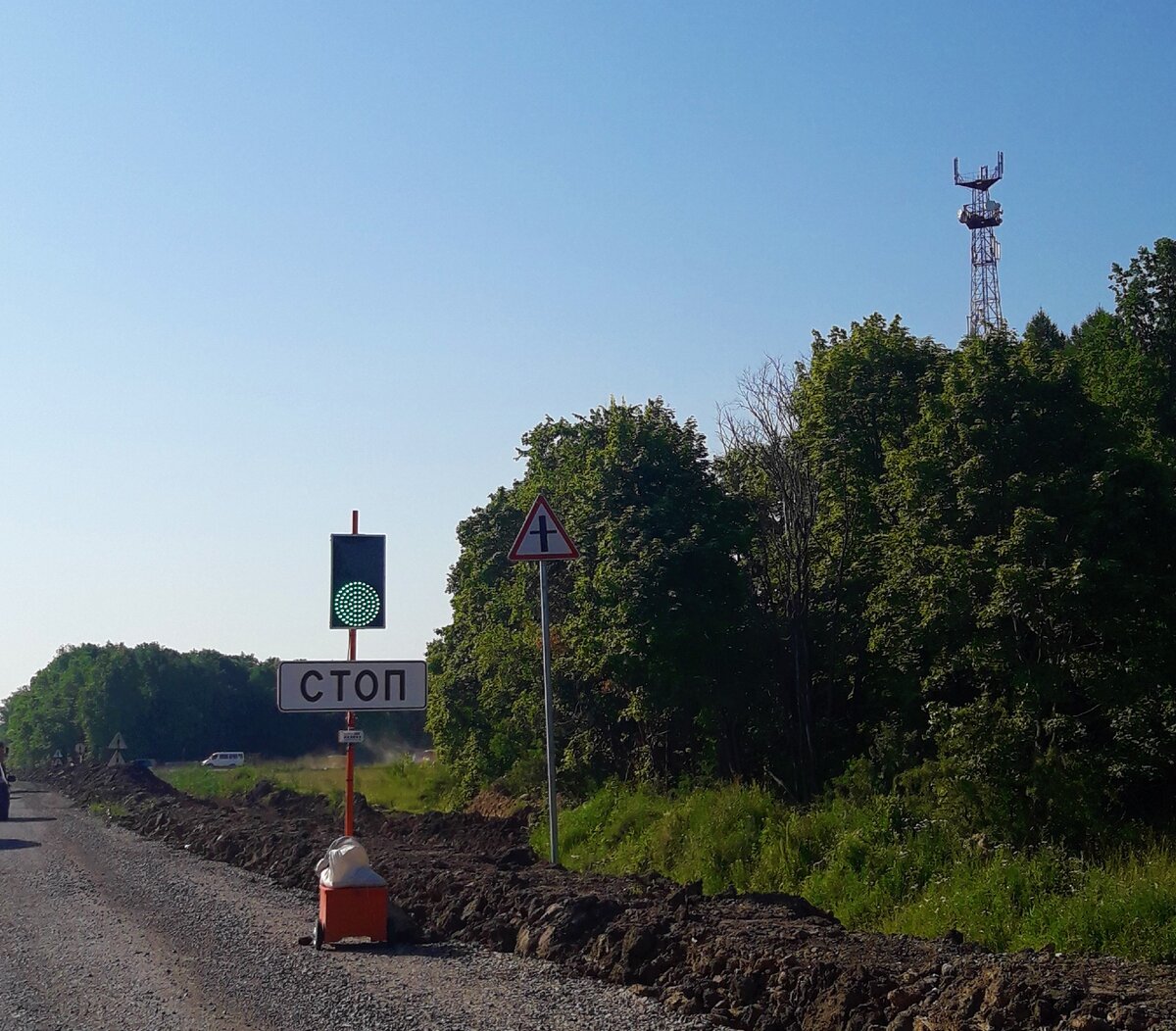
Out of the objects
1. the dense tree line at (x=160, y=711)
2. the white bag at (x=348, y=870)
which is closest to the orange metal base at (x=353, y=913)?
the white bag at (x=348, y=870)

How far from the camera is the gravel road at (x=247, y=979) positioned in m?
9.21

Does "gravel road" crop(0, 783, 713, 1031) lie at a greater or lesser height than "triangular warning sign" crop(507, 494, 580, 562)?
lesser

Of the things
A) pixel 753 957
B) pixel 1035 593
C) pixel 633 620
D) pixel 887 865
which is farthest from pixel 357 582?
pixel 633 620

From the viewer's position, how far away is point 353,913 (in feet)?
39.3

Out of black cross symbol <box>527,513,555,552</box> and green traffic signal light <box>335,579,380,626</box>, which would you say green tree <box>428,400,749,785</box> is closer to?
black cross symbol <box>527,513,555,552</box>

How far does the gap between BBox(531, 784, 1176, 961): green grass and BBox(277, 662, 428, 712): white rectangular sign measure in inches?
238

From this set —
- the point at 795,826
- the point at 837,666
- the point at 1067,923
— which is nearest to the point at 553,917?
the point at 1067,923

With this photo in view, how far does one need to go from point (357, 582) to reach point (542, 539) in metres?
3.21

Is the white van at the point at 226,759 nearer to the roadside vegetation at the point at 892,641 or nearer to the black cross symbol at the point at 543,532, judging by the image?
the roadside vegetation at the point at 892,641

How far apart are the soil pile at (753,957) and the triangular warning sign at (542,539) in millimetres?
3619

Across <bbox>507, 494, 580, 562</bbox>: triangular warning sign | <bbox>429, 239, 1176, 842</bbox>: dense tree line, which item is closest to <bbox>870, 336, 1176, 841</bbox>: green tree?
<bbox>429, 239, 1176, 842</bbox>: dense tree line

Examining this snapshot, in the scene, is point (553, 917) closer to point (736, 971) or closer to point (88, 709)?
point (736, 971)

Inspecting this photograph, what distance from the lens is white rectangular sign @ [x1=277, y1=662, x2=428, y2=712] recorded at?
12375 mm

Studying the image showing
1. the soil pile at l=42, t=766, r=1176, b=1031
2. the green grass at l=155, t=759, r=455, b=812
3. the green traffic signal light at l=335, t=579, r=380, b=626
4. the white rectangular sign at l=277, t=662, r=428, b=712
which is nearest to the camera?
the soil pile at l=42, t=766, r=1176, b=1031
